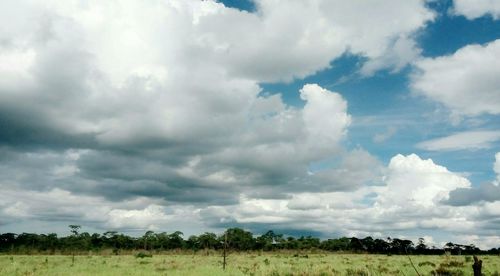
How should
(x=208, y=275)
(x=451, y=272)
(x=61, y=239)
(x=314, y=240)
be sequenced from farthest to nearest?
(x=314, y=240)
(x=61, y=239)
(x=208, y=275)
(x=451, y=272)

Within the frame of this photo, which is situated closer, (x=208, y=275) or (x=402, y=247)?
(x=208, y=275)

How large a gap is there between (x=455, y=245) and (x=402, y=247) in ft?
69.7

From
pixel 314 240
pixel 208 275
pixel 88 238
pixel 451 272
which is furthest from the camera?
pixel 314 240

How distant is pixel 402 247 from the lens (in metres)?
149

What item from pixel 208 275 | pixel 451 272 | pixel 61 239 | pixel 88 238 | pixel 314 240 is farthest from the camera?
pixel 314 240

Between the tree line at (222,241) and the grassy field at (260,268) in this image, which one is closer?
the grassy field at (260,268)

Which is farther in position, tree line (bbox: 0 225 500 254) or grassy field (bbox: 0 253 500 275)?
tree line (bbox: 0 225 500 254)

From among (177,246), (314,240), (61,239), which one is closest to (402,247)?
(314,240)

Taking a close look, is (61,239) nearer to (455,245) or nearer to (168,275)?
(168,275)

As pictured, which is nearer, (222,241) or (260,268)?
(260,268)

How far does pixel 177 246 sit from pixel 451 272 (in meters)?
123

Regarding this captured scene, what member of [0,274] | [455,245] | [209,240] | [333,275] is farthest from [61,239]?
[455,245]

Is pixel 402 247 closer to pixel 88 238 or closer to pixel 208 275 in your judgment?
pixel 88 238

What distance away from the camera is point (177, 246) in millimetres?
136500
